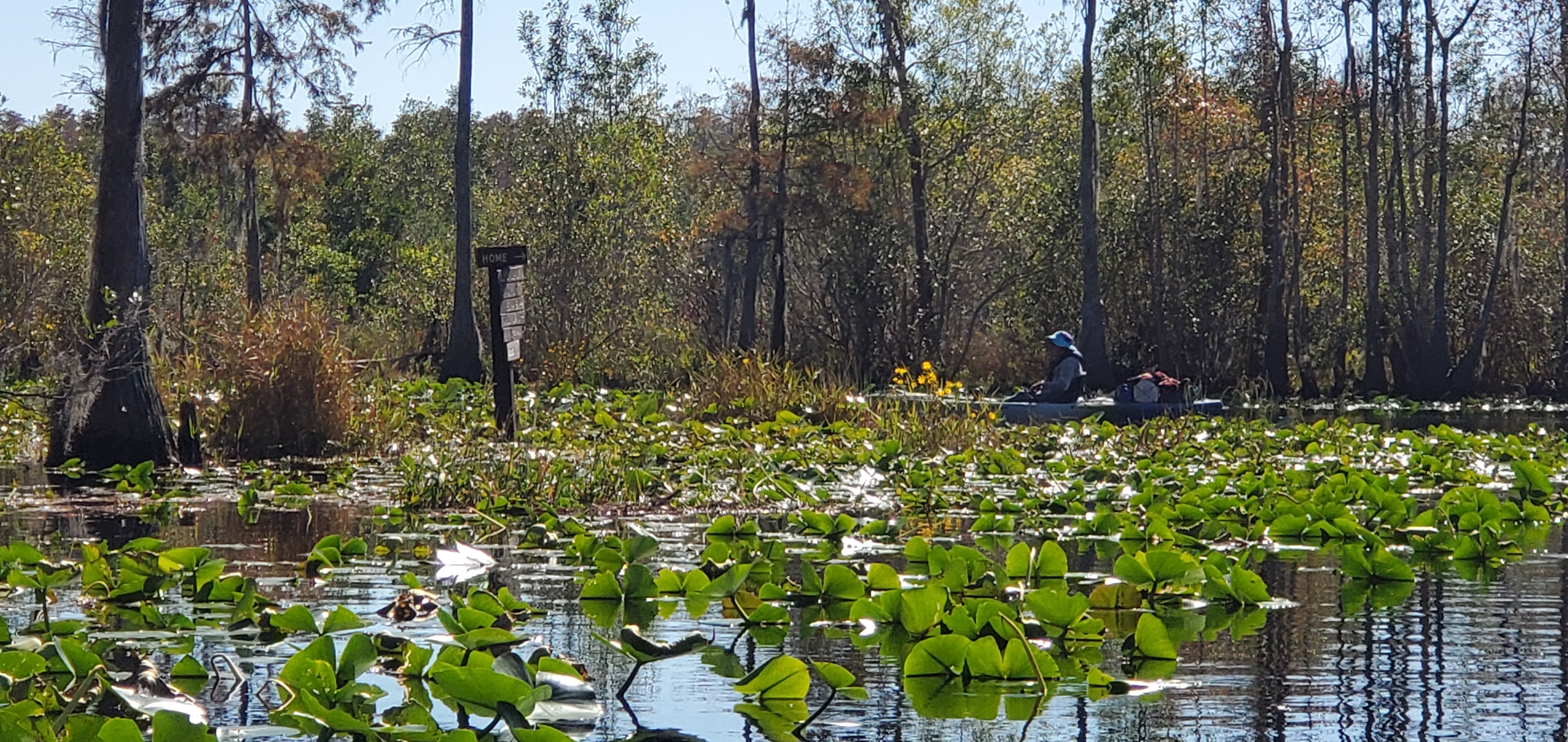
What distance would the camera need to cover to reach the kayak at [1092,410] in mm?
17688

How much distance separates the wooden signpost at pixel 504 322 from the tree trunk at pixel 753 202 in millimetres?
13431

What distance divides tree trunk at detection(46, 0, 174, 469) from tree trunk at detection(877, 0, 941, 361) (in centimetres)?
1745

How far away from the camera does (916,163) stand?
28531 mm

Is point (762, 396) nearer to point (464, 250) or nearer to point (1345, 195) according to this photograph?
point (464, 250)

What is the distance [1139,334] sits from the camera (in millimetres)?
29875

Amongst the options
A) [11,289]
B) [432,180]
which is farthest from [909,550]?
[432,180]

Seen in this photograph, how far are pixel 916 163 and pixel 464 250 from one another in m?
8.00

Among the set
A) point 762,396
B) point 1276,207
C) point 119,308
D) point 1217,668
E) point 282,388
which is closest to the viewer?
point 1217,668

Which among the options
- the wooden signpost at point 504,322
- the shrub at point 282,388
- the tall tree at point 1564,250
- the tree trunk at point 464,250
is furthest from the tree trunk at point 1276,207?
the shrub at point 282,388

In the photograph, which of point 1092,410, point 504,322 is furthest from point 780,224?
point 504,322

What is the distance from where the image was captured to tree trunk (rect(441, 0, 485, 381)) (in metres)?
23.0

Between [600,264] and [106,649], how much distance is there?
22.2 metres

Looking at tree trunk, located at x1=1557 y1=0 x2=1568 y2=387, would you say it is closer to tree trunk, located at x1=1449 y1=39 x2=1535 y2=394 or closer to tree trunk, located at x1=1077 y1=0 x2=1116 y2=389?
tree trunk, located at x1=1449 y1=39 x2=1535 y2=394

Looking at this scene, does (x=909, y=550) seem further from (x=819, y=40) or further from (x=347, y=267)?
(x=347, y=267)
